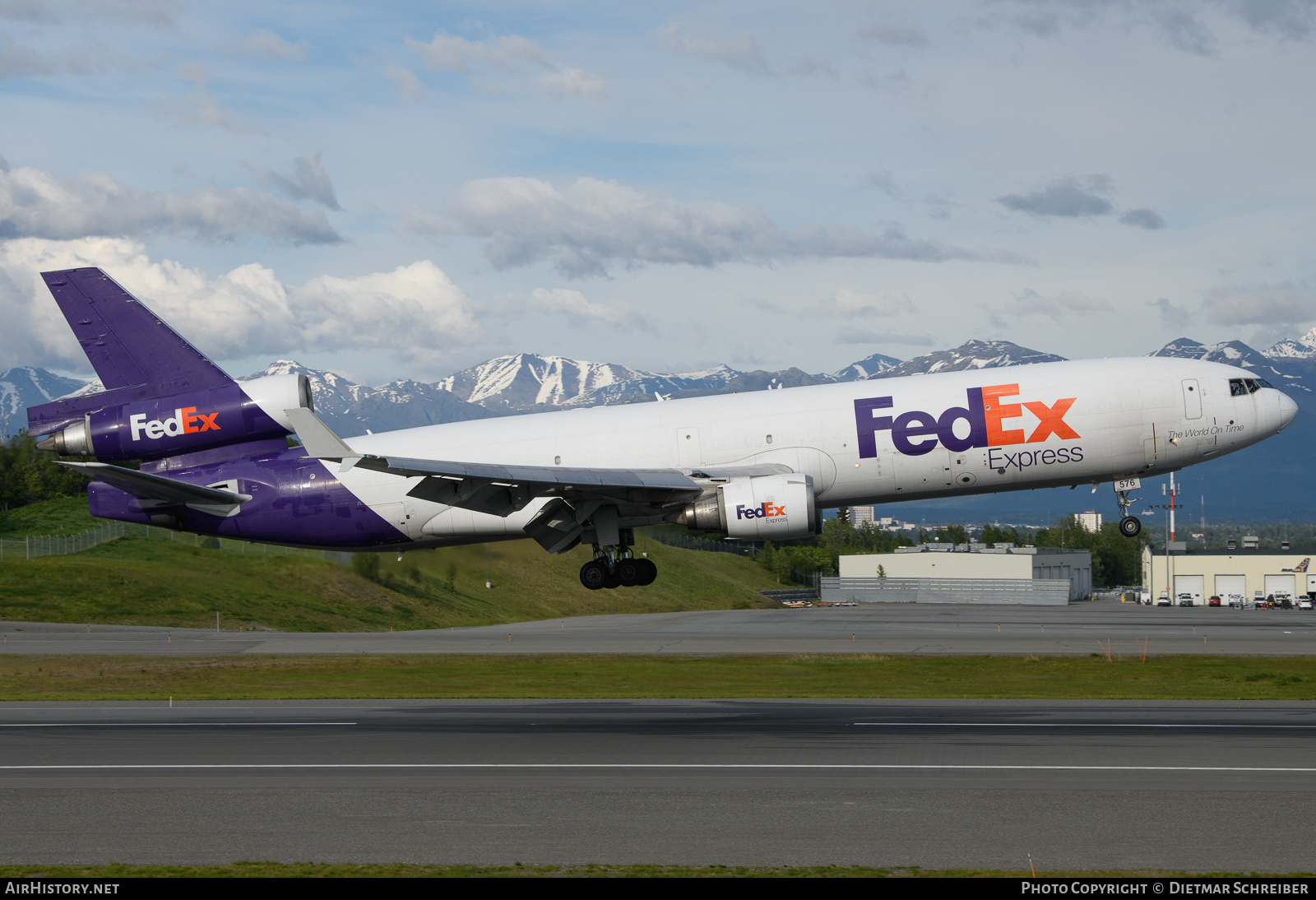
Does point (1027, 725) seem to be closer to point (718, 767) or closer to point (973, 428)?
point (973, 428)

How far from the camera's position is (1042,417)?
3462 cm

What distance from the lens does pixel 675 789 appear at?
25.3m

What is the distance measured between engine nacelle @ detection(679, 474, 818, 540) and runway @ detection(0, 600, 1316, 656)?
3386 cm

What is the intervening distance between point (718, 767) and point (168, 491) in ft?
61.2

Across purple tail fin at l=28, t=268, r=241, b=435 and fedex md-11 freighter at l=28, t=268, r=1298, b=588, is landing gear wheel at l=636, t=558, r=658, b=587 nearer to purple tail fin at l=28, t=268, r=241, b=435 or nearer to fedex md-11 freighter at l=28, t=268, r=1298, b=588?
fedex md-11 freighter at l=28, t=268, r=1298, b=588

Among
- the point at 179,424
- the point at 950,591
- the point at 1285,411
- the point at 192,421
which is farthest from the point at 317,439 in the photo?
the point at 950,591

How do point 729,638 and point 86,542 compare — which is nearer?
point 729,638

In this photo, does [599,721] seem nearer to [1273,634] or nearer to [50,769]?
[50,769]

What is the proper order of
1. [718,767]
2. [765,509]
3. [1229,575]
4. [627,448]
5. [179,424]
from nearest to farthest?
[718,767] → [765,509] → [627,448] → [179,424] → [1229,575]

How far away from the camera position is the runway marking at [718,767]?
1082 inches

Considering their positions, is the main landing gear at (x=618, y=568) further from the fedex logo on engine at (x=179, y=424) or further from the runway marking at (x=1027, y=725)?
the fedex logo on engine at (x=179, y=424)

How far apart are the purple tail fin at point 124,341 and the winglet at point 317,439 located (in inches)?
359

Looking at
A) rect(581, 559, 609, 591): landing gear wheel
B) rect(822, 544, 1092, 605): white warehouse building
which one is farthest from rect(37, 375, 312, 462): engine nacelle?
rect(822, 544, 1092, 605): white warehouse building

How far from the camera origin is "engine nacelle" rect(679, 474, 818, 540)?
1291 inches
